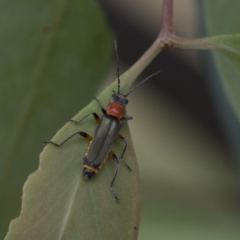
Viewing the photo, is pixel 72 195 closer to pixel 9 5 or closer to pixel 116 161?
pixel 116 161

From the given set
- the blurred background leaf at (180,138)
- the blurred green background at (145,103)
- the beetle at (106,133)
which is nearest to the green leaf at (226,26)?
the blurred green background at (145,103)

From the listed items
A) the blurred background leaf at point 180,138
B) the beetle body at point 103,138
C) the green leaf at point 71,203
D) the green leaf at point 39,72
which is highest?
the blurred background leaf at point 180,138

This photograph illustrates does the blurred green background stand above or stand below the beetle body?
above

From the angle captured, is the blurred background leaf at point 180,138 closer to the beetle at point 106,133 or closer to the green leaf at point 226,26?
the green leaf at point 226,26

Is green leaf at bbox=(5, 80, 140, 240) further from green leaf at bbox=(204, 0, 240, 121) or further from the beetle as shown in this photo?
green leaf at bbox=(204, 0, 240, 121)

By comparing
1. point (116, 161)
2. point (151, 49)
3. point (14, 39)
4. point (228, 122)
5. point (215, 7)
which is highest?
point (228, 122)

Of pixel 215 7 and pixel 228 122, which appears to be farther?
pixel 228 122

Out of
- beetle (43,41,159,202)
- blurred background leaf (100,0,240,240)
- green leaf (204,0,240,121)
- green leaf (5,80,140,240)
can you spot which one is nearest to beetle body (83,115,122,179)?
beetle (43,41,159,202)

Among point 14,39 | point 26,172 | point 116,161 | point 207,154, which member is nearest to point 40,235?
point 116,161
